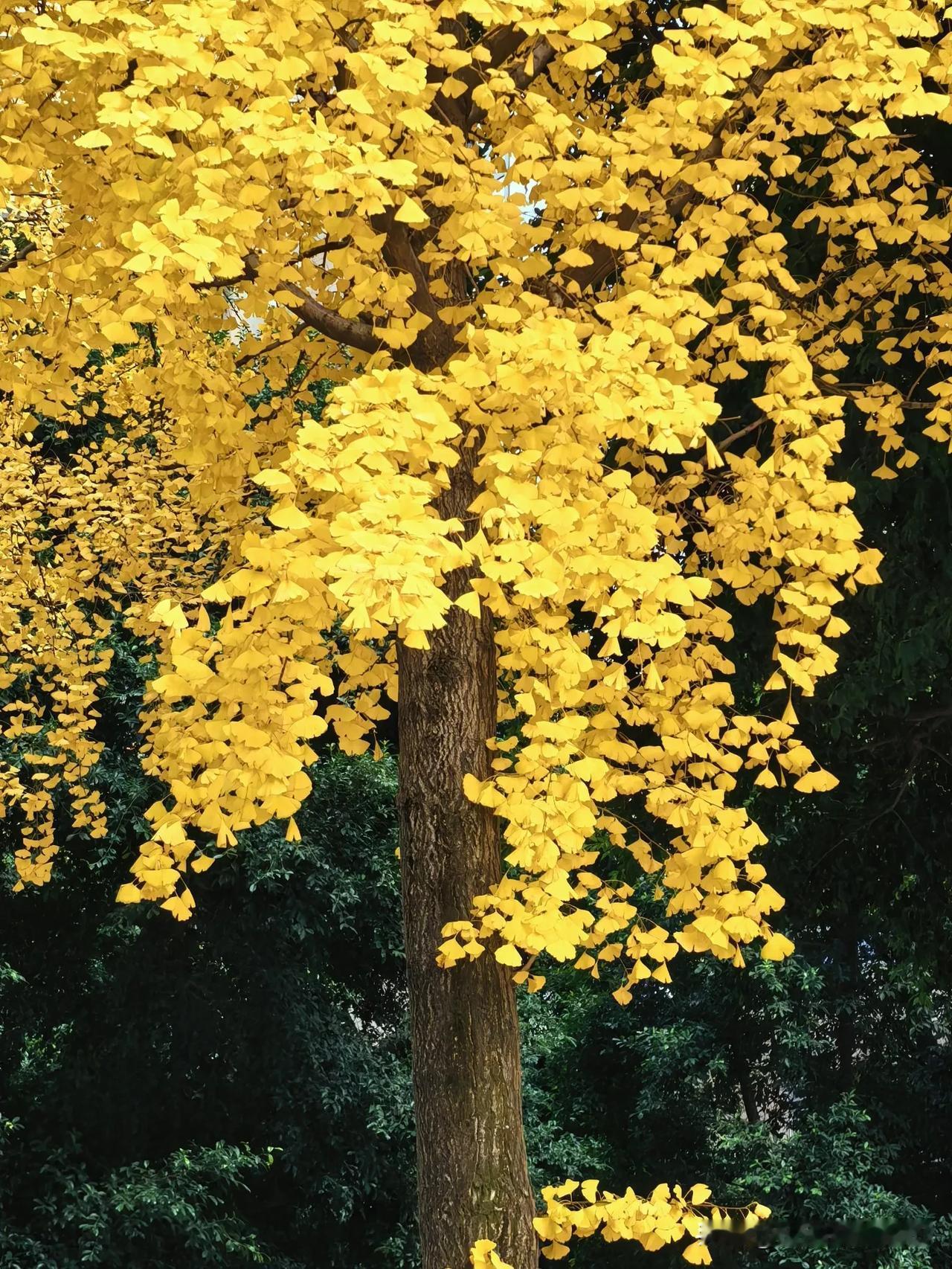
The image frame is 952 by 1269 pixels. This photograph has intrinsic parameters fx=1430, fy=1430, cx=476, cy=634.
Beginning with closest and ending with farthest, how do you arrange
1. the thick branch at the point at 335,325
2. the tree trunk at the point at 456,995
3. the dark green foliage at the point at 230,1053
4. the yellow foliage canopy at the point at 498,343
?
the yellow foliage canopy at the point at 498,343 → the tree trunk at the point at 456,995 → the thick branch at the point at 335,325 → the dark green foliage at the point at 230,1053

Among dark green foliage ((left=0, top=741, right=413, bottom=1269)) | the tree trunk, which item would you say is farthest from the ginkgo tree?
dark green foliage ((left=0, top=741, right=413, bottom=1269))

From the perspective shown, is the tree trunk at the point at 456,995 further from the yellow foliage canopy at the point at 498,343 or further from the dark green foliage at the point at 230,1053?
the dark green foliage at the point at 230,1053

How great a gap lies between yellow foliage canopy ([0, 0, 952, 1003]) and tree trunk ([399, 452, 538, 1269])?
0.69 ft

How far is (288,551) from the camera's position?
10.7ft

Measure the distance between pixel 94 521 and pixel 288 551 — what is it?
5235 millimetres

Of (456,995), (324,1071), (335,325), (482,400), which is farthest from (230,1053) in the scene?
(482,400)

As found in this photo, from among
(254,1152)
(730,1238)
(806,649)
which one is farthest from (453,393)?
(254,1152)

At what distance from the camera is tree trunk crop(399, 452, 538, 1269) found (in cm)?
418

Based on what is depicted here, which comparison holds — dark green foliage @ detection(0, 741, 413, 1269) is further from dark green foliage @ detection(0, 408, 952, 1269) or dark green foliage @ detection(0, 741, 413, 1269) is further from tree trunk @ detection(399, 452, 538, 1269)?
tree trunk @ detection(399, 452, 538, 1269)

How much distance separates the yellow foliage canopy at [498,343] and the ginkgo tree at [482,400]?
14mm

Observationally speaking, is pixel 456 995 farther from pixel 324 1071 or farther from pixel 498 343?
pixel 324 1071

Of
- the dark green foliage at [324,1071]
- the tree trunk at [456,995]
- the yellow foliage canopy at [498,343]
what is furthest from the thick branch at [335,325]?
the dark green foliage at [324,1071]

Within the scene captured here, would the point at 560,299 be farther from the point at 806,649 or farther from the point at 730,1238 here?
the point at 730,1238

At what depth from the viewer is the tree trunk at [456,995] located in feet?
13.7
